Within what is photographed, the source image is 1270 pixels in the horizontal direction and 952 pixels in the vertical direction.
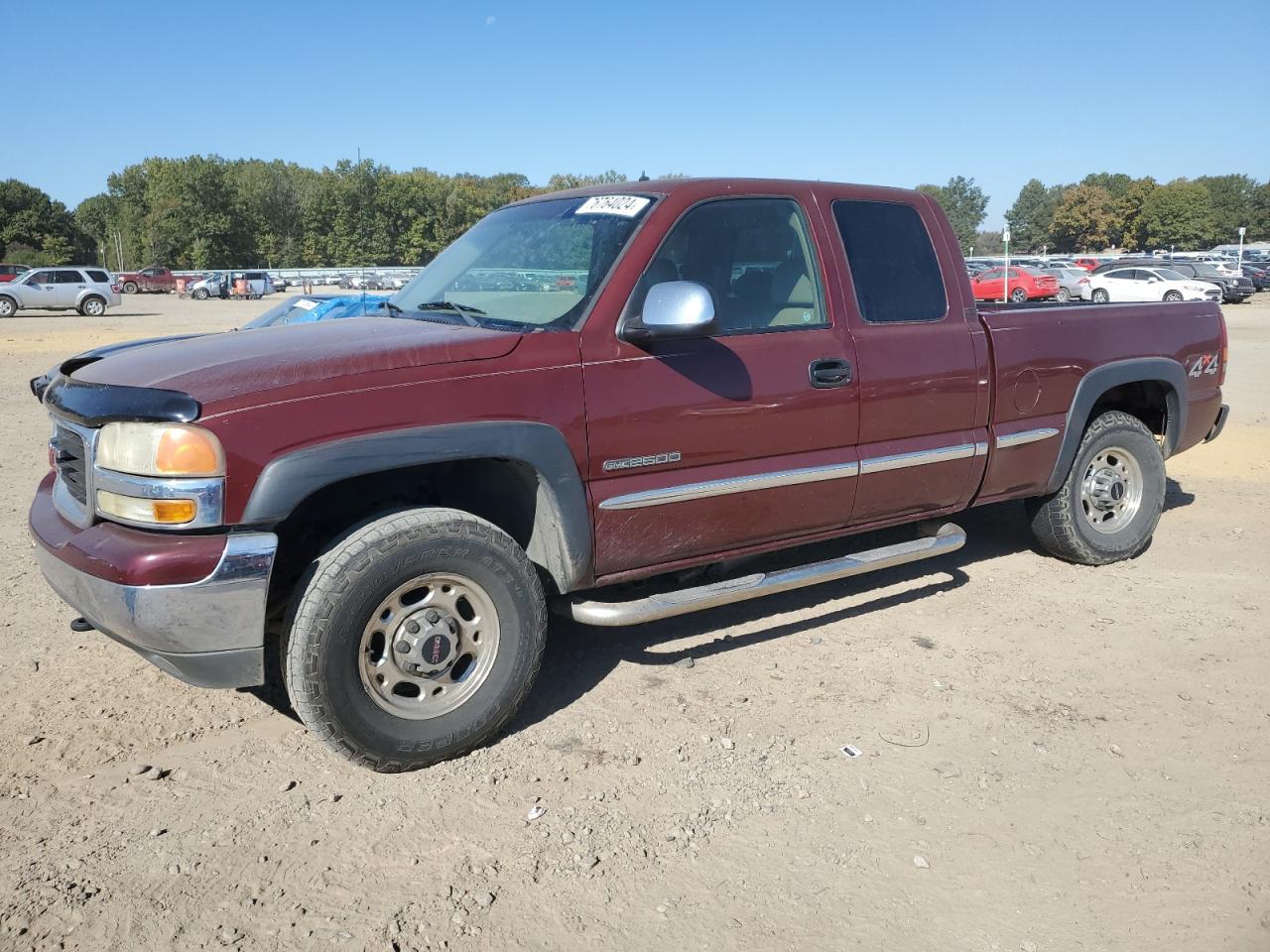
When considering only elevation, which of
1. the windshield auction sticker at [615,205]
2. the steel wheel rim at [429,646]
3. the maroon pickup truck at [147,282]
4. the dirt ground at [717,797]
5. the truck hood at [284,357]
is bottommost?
the dirt ground at [717,797]

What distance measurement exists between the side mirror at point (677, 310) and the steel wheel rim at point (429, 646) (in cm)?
110

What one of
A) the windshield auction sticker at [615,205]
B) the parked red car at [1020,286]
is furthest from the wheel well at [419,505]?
the parked red car at [1020,286]

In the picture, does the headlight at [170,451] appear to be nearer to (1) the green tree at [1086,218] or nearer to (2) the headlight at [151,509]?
(2) the headlight at [151,509]

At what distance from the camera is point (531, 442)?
11.3 feet

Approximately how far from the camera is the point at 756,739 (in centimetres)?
371

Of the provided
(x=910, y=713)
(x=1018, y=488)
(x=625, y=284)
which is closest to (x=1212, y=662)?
(x=1018, y=488)

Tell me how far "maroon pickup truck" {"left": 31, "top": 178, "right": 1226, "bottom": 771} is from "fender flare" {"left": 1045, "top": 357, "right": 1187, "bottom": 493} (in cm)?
6

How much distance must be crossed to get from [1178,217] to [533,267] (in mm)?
112518

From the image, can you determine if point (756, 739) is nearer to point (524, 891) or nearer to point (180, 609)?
point (524, 891)

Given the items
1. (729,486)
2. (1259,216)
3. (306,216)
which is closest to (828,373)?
(729,486)

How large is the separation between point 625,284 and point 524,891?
210cm

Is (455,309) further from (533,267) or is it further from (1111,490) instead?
(1111,490)

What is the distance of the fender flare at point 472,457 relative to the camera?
10.1ft

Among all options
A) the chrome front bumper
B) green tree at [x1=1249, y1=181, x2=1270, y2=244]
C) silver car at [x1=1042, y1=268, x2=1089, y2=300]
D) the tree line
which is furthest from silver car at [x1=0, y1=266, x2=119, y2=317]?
green tree at [x1=1249, y1=181, x2=1270, y2=244]
